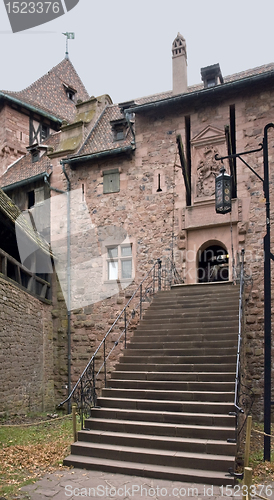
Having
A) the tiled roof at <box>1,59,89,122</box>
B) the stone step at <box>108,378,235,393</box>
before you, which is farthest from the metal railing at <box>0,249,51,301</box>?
the tiled roof at <box>1,59,89,122</box>

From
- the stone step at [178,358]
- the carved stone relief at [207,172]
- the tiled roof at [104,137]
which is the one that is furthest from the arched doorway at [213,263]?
the stone step at [178,358]

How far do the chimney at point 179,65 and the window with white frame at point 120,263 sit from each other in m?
5.31

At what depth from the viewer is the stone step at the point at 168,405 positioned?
24.3 feet

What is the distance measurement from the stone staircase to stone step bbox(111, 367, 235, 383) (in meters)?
0.02

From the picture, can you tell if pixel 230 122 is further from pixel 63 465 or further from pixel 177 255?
pixel 63 465

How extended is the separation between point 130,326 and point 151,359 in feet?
13.7

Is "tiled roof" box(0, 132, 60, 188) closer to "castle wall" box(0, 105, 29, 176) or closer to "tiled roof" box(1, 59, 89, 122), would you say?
"castle wall" box(0, 105, 29, 176)

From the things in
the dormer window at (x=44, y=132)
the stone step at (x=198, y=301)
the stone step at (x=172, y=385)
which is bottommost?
the stone step at (x=172, y=385)

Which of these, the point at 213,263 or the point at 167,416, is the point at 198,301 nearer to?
the point at 167,416

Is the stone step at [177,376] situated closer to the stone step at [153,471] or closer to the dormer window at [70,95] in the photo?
the stone step at [153,471]

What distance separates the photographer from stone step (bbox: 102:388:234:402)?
7.69 meters

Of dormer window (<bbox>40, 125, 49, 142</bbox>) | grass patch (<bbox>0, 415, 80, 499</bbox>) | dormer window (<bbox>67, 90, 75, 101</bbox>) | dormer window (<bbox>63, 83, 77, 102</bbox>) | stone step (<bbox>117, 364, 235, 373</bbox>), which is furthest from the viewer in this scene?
dormer window (<bbox>67, 90, 75, 101</bbox>)

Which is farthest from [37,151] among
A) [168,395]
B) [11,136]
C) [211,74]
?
[168,395]

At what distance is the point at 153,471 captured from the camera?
6.48 meters
